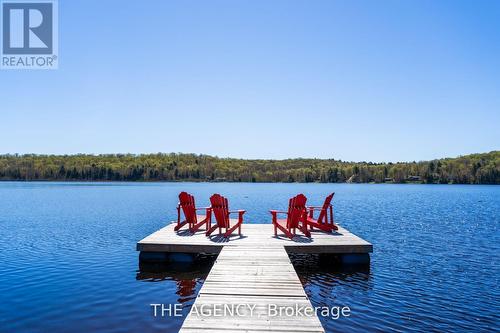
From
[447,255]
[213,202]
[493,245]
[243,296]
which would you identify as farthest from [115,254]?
[493,245]

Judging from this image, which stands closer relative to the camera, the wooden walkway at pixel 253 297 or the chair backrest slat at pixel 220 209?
the wooden walkway at pixel 253 297

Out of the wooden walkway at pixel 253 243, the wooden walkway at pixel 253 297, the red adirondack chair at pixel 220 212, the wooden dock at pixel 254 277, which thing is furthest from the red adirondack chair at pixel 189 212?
the wooden walkway at pixel 253 297

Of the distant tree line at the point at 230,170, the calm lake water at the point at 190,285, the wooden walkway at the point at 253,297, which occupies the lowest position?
the calm lake water at the point at 190,285

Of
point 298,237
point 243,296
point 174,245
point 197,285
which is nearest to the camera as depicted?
point 243,296

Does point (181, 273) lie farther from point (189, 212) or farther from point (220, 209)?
point (189, 212)

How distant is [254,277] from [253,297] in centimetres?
125

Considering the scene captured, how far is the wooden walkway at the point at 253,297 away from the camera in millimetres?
5527

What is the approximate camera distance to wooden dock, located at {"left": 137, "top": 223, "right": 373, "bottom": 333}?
563 cm

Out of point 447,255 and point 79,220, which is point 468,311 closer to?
point 447,255

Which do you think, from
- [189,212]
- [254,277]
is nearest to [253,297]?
[254,277]

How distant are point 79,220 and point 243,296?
21.5m

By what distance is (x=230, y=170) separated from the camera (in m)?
155

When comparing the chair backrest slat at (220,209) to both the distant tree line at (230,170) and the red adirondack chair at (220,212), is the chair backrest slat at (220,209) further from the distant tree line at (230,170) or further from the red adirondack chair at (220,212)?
the distant tree line at (230,170)

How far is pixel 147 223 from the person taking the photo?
24094 millimetres
